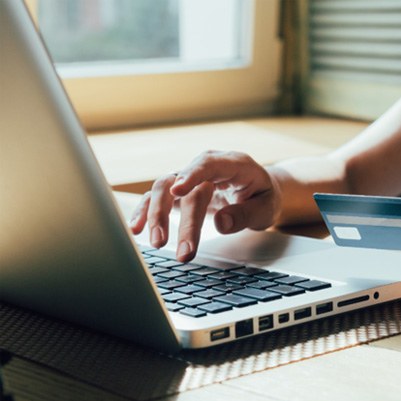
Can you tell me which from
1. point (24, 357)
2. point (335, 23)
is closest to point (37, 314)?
point (24, 357)

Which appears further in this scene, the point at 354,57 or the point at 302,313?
the point at 354,57

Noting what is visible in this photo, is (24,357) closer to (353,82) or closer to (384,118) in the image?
(384,118)

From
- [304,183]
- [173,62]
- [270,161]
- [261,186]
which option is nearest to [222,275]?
[261,186]

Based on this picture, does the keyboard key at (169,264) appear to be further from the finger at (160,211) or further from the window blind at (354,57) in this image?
the window blind at (354,57)

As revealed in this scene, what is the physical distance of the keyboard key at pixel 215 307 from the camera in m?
0.59

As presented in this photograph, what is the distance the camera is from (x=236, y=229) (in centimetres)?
84

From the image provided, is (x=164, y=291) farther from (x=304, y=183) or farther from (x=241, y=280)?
(x=304, y=183)

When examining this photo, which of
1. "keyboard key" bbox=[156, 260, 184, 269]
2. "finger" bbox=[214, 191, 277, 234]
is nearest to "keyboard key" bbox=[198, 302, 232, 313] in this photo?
"keyboard key" bbox=[156, 260, 184, 269]

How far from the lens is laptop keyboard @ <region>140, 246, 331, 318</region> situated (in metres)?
0.60

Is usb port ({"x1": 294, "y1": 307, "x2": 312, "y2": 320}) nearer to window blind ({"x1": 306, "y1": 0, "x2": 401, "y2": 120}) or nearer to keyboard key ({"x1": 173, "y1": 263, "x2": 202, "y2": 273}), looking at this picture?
keyboard key ({"x1": 173, "y1": 263, "x2": 202, "y2": 273})

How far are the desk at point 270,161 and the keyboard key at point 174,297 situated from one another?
0.09 metres

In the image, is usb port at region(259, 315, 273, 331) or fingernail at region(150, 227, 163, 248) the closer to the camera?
usb port at region(259, 315, 273, 331)

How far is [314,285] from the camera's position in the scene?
2.12 ft

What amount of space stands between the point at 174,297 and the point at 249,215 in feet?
0.90
